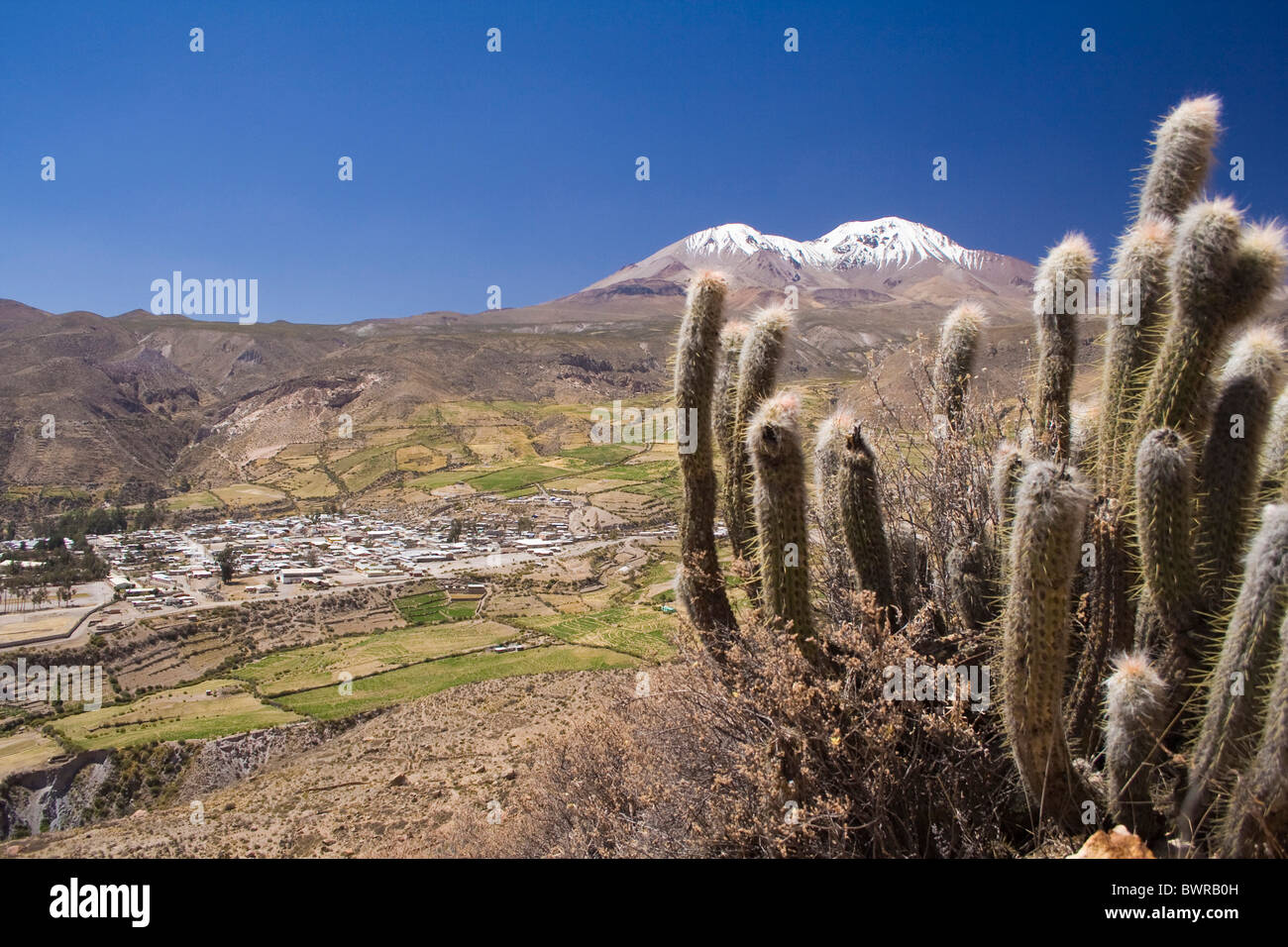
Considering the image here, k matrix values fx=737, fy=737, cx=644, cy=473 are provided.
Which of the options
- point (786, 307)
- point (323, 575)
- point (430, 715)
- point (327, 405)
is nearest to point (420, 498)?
point (323, 575)

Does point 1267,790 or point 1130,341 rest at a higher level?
point 1130,341

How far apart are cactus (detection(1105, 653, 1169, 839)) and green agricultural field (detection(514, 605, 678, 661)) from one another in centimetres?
1699

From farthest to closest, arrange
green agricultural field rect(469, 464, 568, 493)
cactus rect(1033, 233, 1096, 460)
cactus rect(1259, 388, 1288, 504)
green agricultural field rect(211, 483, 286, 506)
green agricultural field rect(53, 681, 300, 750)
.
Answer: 1. green agricultural field rect(211, 483, 286, 506)
2. green agricultural field rect(469, 464, 568, 493)
3. green agricultural field rect(53, 681, 300, 750)
4. cactus rect(1033, 233, 1096, 460)
5. cactus rect(1259, 388, 1288, 504)

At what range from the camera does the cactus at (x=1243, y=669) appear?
3002mm

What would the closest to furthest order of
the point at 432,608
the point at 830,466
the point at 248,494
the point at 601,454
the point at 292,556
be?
the point at 830,466 < the point at 432,608 < the point at 292,556 < the point at 601,454 < the point at 248,494

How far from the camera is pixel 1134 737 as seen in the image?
3.47m

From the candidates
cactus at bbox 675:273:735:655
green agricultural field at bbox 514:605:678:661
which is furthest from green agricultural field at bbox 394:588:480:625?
cactus at bbox 675:273:735:655

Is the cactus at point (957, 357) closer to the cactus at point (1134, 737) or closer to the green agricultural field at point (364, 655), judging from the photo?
the cactus at point (1134, 737)

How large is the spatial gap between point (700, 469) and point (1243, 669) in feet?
11.3

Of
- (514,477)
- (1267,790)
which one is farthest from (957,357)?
(514,477)

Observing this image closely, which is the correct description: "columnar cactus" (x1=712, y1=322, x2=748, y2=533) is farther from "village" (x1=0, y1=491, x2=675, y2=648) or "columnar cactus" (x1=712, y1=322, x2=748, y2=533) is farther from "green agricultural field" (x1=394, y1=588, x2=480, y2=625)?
"village" (x1=0, y1=491, x2=675, y2=648)

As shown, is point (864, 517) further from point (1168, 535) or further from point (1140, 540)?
point (1168, 535)

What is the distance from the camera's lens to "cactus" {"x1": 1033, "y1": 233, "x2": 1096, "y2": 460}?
4.99m
